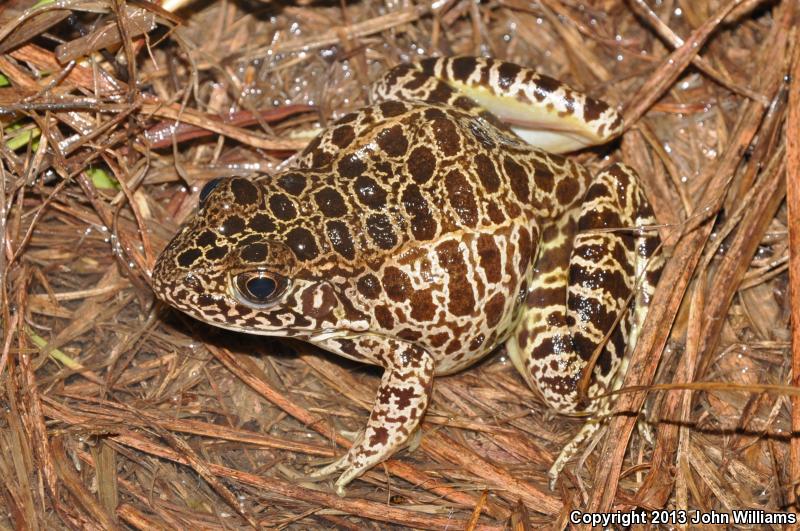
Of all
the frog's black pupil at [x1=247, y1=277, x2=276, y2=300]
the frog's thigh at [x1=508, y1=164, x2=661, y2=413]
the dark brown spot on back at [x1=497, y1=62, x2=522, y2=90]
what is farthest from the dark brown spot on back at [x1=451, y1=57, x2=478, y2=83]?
the frog's black pupil at [x1=247, y1=277, x2=276, y2=300]

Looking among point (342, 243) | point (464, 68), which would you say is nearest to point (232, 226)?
point (342, 243)

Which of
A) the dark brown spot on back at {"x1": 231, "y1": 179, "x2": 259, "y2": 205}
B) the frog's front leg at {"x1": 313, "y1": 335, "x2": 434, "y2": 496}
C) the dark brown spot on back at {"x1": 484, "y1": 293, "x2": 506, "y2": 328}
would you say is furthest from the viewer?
the frog's front leg at {"x1": 313, "y1": 335, "x2": 434, "y2": 496}

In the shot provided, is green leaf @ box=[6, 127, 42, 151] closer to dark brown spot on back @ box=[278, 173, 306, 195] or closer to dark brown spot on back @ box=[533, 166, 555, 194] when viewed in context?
dark brown spot on back @ box=[278, 173, 306, 195]

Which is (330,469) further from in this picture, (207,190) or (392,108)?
(392,108)

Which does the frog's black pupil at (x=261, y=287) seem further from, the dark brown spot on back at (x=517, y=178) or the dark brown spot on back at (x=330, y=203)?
the dark brown spot on back at (x=517, y=178)

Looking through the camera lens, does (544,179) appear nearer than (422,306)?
No

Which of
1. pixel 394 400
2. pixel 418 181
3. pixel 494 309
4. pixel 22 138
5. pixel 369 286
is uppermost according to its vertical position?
pixel 22 138

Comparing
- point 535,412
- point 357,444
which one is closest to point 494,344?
point 535,412
